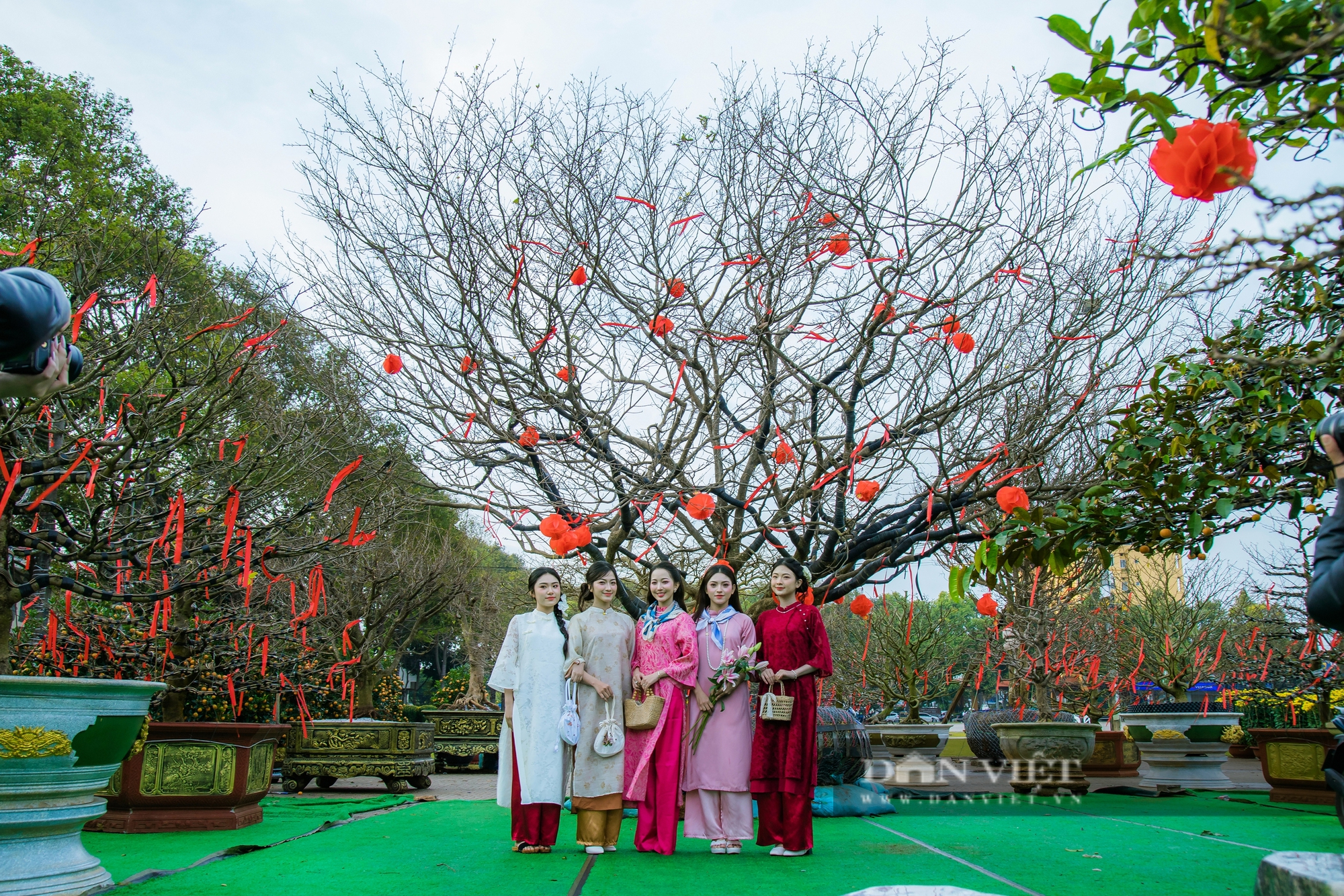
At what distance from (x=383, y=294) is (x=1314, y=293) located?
584 cm

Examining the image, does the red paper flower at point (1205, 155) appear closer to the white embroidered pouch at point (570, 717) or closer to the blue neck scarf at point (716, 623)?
the blue neck scarf at point (716, 623)

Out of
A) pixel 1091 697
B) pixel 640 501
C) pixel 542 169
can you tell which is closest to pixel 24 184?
pixel 542 169

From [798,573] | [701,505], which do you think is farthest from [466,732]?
[798,573]

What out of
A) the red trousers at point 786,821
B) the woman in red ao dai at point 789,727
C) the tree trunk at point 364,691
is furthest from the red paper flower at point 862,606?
the tree trunk at point 364,691

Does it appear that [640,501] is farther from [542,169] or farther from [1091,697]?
[1091,697]

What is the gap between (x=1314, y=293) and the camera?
347 cm

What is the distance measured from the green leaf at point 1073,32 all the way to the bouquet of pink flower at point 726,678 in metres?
3.78

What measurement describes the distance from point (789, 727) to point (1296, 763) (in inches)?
205

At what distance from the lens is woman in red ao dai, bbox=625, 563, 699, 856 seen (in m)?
Answer: 4.90

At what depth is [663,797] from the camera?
490 centimetres

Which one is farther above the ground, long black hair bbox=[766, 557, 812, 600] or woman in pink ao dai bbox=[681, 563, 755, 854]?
long black hair bbox=[766, 557, 812, 600]

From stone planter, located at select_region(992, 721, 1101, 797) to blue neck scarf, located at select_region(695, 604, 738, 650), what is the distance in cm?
493

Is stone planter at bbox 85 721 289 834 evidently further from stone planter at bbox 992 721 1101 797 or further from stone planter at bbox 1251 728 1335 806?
stone planter at bbox 1251 728 1335 806

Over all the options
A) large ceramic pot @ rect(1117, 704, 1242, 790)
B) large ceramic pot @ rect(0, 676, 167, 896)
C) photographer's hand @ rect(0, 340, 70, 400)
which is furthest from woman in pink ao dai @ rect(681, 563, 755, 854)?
large ceramic pot @ rect(1117, 704, 1242, 790)
